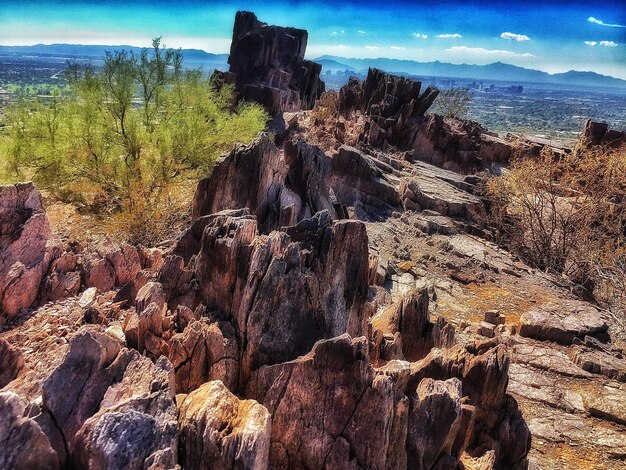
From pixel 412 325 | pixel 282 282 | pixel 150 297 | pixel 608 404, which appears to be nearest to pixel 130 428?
pixel 150 297

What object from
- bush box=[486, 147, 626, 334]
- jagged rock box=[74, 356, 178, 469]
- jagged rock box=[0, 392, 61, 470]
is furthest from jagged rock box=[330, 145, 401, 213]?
jagged rock box=[0, 392, 61, 470]

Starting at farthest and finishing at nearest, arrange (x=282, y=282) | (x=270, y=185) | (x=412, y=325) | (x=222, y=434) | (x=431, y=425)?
1. (x=270, y=185)
2. (x=412, y=325)
3. (x=282, y=282)
4. (x=431, y=425)
5. (x=222, y=434)

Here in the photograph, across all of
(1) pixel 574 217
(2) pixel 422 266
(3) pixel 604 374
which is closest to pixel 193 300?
(3) pixel 604 374

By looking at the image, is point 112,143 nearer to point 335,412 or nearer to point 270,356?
point 270,356

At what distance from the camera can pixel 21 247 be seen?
7.79m

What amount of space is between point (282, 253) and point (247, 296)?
0.80 metres

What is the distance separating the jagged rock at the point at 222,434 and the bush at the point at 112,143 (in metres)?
13.1

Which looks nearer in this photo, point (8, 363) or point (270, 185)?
point (8, 363)

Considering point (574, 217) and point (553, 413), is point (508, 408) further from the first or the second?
point (574, 217)

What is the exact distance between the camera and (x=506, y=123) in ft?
322

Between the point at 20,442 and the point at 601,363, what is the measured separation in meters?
12.5

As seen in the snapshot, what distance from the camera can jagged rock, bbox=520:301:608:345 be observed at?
12.9 meters

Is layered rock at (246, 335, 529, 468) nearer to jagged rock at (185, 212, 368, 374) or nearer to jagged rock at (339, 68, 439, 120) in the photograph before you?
jagged rock at (185, 212, 368, 374)

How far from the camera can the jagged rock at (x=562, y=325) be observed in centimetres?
1295
